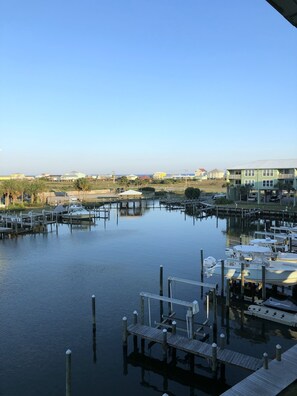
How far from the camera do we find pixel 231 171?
83062 mm

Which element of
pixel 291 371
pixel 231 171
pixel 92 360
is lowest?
pixel 92 360

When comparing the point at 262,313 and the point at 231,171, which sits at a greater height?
the point at 231,171

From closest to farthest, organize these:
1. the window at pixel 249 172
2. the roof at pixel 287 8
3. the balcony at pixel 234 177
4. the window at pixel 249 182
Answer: the roof at pixel 287 8 < the window at pixel 249 172 < the window at pixel 249 182 < the balcony at pixel 234 177

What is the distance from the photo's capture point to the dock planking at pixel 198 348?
14.5m

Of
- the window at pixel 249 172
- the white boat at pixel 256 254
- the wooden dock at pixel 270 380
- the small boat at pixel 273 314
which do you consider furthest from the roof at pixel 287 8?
the window at pixel 249 172

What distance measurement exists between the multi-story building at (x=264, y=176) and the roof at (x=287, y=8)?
6937cm

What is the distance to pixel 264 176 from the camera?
7656 cm

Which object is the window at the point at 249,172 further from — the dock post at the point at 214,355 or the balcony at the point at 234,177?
the dock post at the point at 214,355

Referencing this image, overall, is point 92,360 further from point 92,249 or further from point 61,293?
point 92,249

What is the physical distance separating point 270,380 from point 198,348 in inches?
153

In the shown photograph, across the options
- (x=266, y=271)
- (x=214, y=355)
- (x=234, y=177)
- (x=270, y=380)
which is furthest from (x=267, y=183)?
(x=270, y=380)

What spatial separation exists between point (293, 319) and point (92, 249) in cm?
2606

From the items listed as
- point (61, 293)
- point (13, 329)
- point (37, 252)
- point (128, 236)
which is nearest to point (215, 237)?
point (128, 236)

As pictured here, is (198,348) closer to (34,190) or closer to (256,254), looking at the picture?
(256,254)
